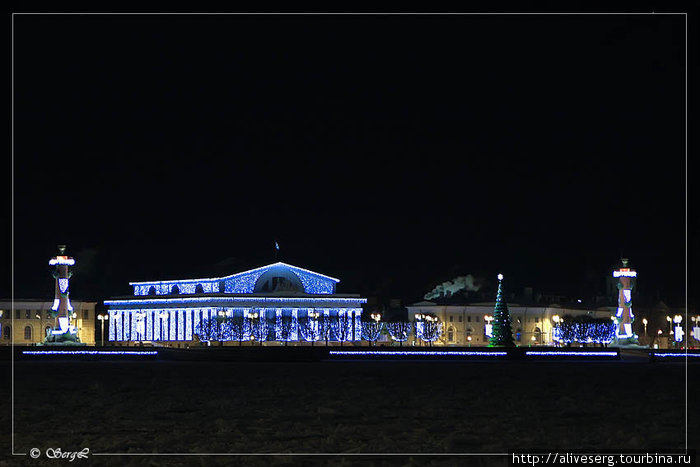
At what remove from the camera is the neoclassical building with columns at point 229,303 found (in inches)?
5089

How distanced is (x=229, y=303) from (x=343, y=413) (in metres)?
101

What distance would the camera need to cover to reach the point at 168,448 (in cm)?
2202

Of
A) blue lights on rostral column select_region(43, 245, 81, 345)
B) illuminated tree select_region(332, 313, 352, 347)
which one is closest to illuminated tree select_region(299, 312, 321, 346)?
illuminated tree select_region(332, 313, 352, 347)

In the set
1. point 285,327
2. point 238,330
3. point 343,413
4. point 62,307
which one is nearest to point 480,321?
point 285,327

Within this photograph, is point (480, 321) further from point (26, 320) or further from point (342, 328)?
point (26, 320)

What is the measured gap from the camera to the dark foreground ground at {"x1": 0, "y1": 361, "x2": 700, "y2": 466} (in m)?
22.4

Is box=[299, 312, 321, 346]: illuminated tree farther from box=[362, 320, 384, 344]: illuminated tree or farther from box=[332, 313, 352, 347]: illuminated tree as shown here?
box=[362, 320, 384, 344]: illuminated tree

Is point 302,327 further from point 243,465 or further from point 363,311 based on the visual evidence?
point 243,465

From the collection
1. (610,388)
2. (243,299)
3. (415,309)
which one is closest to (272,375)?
(610,388)

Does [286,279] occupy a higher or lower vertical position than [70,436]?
higher

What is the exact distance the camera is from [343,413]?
29.5 m

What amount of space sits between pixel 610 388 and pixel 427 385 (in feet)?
17.3

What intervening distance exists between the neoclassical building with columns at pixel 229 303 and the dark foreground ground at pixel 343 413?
7900cm

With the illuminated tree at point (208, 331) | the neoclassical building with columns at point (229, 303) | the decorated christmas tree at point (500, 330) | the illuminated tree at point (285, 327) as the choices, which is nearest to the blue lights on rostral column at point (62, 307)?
the illuminated tree at point (208, 331)
